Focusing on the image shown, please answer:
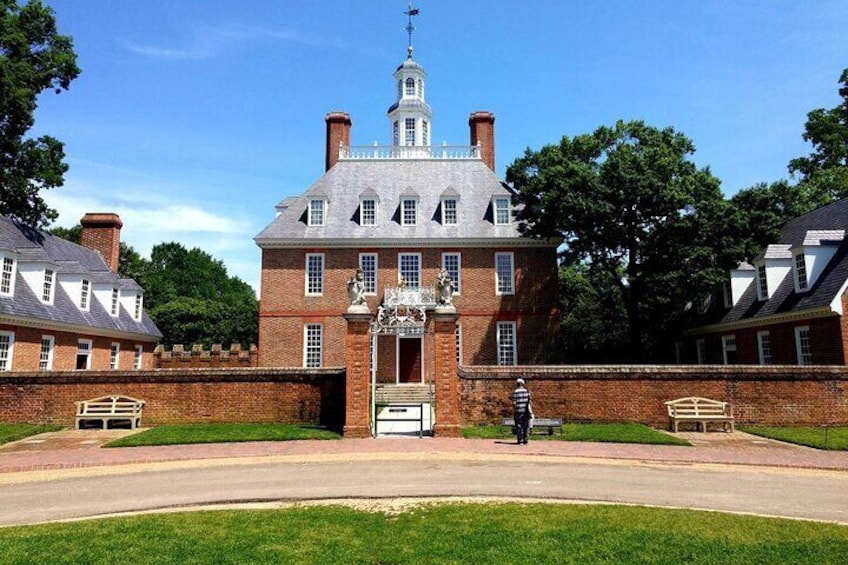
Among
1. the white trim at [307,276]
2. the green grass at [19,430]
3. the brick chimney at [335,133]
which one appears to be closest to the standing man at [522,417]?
the green grass at [19,430]

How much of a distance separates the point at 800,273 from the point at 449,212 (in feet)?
53.3

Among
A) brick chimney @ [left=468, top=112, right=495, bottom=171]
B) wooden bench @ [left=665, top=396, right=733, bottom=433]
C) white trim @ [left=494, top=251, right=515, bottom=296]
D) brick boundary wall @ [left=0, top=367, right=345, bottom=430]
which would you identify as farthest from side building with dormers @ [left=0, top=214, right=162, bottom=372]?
wooden bench @ [left=665, top=396, right=733, bottom=433]

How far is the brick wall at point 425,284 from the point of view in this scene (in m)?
28.7

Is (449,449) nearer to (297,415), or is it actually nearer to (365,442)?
(365,442)

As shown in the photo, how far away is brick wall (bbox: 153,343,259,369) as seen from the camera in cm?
2972

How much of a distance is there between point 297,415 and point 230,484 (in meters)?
7.14

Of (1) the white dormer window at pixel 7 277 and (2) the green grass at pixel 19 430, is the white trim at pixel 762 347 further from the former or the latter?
(1) the white dormer window at pixel 7 277

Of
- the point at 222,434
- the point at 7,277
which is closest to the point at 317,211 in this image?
the point at 7,277

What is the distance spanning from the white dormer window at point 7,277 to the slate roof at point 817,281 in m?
29.7

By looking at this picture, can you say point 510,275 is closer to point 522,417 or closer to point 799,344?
point 799,344

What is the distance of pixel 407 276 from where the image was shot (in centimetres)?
2981

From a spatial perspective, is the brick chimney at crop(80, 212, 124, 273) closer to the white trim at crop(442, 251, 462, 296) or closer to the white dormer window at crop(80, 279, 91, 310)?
the white dormer window at crop(80, 279, 91, 310)

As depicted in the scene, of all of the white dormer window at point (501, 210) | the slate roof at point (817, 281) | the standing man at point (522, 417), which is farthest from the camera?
the white dormer window at point (501, 210)

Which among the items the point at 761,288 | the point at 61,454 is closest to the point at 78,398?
the point at 61,454
